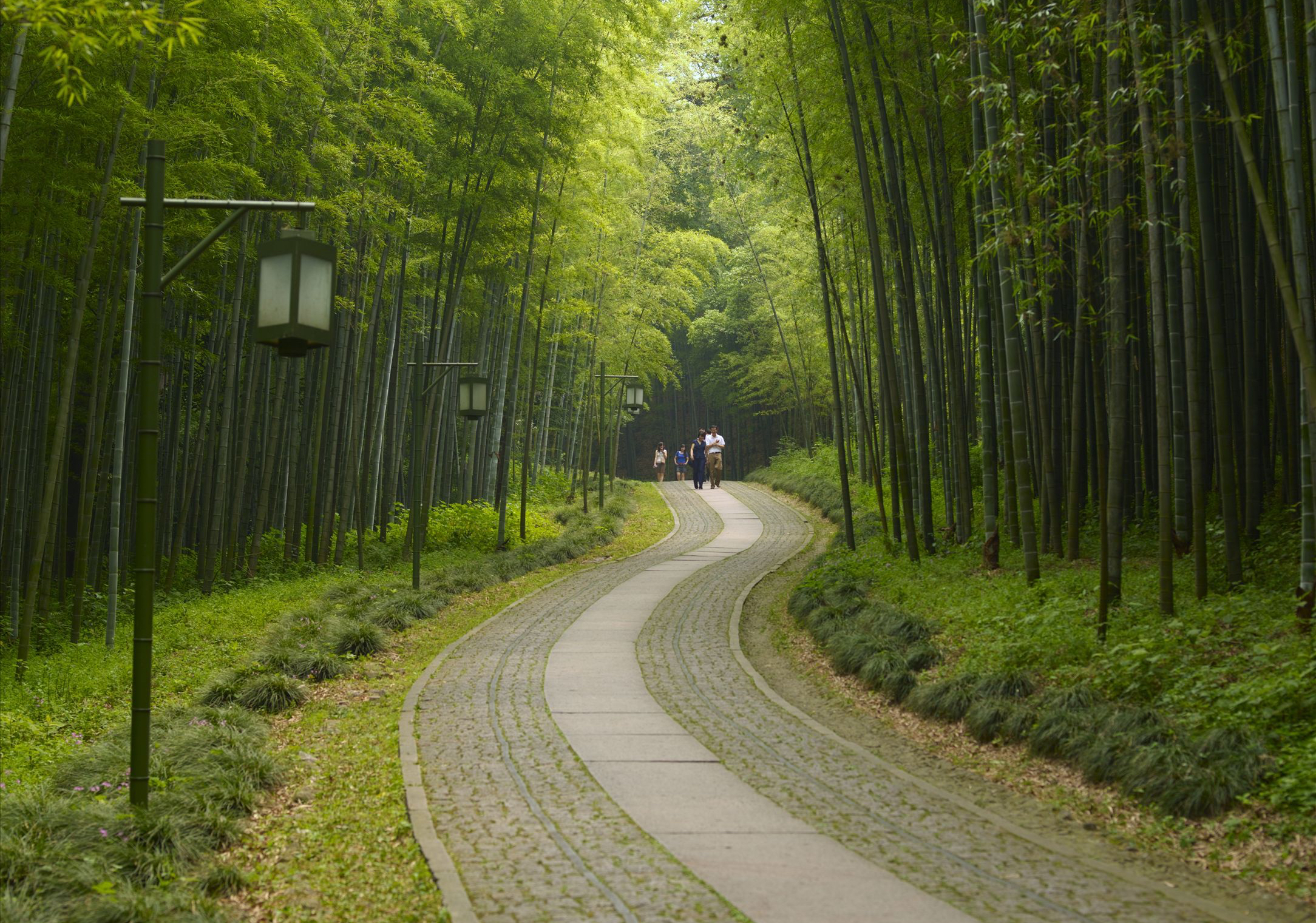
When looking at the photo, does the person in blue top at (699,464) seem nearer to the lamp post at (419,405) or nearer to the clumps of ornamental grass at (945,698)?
the lamp post at (419,405)

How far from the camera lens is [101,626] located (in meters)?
10.4

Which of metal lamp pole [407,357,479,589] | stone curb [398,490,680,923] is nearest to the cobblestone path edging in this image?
stone curb [398,490,680,923]

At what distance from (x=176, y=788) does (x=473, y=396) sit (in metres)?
7.81

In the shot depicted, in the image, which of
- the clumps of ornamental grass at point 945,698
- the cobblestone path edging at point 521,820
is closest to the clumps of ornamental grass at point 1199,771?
the clumps of ornamental grass at point 945,698

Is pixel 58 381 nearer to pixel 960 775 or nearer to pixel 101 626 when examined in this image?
pixel 101 626

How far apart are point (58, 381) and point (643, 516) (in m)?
→ 11.4

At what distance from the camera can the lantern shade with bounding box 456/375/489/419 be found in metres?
12.2

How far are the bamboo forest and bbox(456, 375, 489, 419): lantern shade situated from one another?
1.10 ft

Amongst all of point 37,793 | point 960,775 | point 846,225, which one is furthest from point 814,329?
point 37,793

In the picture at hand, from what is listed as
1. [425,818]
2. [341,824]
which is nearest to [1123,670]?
[425,818]

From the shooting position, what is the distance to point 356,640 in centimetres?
863

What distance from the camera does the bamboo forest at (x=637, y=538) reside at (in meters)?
4.07

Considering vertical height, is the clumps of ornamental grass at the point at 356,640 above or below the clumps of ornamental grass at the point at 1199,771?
below

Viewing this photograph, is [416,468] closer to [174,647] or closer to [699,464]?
[174,647]
